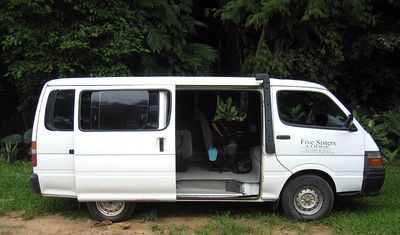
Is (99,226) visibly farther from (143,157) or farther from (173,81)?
(173,81)

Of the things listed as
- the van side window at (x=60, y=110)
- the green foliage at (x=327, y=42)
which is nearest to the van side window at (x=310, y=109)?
the van side window at (x=60, y=110)

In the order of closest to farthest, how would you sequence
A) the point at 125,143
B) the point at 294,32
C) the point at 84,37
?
the point at 125,143
the point at 84,37
the point at 294,32

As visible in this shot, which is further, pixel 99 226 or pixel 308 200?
pixel 308 200

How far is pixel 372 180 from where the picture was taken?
23.0 feet

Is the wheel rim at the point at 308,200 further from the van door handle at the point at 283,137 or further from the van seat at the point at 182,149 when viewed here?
the van seat at the point at 182,149

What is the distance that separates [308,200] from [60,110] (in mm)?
3400

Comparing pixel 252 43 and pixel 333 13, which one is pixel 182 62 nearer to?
pixel 252 43

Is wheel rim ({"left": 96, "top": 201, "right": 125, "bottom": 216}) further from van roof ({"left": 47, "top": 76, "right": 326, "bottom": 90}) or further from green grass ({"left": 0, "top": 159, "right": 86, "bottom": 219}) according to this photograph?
van roof ({"left": 47, "top": 76, "right": 326, "bottom": 90})

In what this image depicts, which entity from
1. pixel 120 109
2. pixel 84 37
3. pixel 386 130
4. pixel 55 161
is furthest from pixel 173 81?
pixel 386 130

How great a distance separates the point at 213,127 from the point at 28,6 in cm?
432

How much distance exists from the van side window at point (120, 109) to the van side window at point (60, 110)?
0.60 ft

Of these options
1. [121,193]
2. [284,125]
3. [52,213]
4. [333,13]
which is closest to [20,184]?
[52,213]

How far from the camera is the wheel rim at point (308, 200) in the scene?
700 cm

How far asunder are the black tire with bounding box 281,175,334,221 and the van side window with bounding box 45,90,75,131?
9.56 feet
